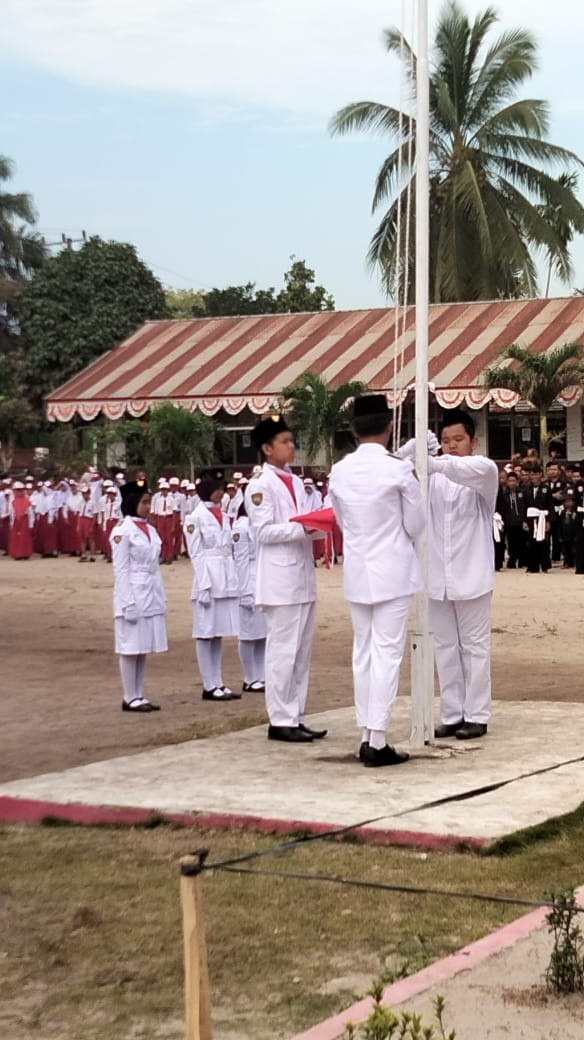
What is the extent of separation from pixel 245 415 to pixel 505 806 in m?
29.5

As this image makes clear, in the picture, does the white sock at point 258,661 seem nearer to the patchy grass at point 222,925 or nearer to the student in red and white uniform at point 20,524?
the patchy grass at point 222,925

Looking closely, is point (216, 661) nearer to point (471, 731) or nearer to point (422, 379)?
point (471, 731)

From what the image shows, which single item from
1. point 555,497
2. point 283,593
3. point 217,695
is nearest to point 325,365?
point 555,497

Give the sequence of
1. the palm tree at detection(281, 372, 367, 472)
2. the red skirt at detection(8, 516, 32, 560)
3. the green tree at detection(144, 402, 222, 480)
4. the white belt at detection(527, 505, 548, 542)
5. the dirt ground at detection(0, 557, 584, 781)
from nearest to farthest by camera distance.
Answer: the dirt ground at detection(0, 557, 584, 781) → the white belt at detection(527, 505, 548, 542) → the red skirt at detection(8, 516, 32, 560) → the palm tree at detection(281, 372, 367, 472) → the green tree at detection(144, 402, 222, 480)

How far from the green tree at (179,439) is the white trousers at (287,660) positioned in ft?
79.5

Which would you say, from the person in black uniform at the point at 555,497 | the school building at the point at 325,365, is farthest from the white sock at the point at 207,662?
the school building at the point at 325,365

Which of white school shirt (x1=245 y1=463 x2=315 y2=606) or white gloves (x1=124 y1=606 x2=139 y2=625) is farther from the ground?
white school shirt (x1=245 y1=463 x2=315 y2=606)

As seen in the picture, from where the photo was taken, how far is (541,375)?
29.1 m

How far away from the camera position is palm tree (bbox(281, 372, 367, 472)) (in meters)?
31.0

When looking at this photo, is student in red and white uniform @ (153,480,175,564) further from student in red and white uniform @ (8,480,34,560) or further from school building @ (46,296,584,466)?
school building @ (46,296,584,466)

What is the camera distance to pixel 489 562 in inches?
353

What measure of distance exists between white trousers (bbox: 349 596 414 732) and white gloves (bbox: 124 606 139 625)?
316 centimetres

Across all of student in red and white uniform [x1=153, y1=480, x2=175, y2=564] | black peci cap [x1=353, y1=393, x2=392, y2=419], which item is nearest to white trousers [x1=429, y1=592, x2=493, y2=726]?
black peci cap [x1=353, y1=393, x2=392, y2=419]

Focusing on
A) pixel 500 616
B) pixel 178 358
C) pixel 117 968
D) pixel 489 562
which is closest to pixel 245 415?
pixel 178 358
